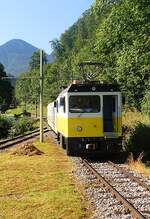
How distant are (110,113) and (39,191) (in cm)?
956

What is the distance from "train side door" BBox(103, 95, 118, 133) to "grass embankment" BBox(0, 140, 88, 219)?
2.53 meters

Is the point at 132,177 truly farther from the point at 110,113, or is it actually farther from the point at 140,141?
the point at 110,113

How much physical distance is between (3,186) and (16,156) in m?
8.76

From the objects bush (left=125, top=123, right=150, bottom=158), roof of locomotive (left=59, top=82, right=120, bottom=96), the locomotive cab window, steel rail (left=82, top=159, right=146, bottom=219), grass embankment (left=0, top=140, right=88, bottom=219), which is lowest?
grass embankment (left=0, top=140, right=88, bottom=219)

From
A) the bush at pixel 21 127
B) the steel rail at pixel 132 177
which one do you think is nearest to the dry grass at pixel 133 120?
the steel rail at pixel 132 177

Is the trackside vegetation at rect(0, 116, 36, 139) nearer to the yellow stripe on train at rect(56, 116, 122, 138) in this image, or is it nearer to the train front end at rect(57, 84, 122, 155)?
the train front end at rect(57, 84, 122, 155)

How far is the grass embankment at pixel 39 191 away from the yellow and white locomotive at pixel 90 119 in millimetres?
1336

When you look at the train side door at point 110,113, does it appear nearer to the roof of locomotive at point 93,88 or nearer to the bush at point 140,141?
the roof of locomotive at point 93,88

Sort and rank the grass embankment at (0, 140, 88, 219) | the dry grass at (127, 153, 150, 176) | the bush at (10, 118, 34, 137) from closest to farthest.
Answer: the grass embankment at (0, 140, 88, 219) → the dry grass at (127, 153, 150, 176) → the bush at (10, 118, 34, 137)

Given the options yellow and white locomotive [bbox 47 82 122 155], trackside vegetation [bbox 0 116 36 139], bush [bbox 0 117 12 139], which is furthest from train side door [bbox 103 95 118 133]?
bush [bbox 0 117 12 139]

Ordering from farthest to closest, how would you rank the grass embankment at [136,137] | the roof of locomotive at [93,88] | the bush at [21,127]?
the bush at [21,127]
the roof of locomotive at [93,88]
the grass embankment at [136,137]

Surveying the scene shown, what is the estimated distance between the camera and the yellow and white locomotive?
68.5 ft

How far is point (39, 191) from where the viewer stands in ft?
41.1

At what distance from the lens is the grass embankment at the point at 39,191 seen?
10.1 metres
